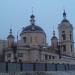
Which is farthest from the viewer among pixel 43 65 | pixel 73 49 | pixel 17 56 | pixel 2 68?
pixel 73 49

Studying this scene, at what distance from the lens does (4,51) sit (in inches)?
2564

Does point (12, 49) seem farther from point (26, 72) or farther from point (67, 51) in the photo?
point (26, 72)

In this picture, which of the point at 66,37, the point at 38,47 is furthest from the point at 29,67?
the point at 66,37

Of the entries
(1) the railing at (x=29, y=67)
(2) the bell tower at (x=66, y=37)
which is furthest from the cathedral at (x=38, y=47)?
(1) the railing at (x=29, y=67)

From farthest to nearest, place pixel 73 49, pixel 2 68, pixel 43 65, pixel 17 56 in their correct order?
pixel 73 49
pixel 17 56
pixel 43 65
pixel 2 68

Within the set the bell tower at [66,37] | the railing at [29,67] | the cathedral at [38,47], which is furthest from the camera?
the bell tower at [66,37]

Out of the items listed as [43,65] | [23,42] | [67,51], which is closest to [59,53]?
[67,51]

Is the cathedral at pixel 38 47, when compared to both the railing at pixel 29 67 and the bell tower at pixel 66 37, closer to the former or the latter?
the bell tower at pixel 66 37

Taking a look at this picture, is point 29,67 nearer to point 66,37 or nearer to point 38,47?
point 38,47

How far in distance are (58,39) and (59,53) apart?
9.93 ft

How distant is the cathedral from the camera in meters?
62.0

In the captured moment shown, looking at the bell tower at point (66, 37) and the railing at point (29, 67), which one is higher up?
the bell tower at point (66, 37)

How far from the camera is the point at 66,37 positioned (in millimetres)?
65312

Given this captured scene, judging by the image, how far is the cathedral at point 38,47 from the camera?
62031 millimetres
